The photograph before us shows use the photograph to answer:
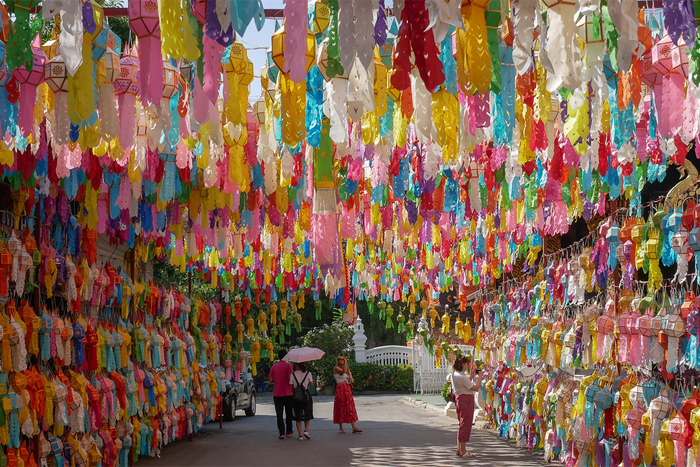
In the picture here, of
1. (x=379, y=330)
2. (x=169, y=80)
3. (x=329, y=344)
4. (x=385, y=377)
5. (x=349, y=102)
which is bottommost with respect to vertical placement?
(x=385, y=377)

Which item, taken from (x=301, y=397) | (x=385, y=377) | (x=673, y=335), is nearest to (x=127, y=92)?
(x=673, y=335)

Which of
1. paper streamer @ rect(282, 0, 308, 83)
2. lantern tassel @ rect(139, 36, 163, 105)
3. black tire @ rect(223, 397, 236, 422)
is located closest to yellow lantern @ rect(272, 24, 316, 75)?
paper streamer @ rect(282, 0, 308, 83)

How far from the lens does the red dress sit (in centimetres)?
1048

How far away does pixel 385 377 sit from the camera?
20.7 m

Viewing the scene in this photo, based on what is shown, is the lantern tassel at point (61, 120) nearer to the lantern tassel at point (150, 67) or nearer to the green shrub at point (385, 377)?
the lantern tassel at point (150, 67)

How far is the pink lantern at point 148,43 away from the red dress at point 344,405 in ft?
27.2

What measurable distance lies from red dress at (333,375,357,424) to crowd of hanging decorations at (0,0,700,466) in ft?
7.79

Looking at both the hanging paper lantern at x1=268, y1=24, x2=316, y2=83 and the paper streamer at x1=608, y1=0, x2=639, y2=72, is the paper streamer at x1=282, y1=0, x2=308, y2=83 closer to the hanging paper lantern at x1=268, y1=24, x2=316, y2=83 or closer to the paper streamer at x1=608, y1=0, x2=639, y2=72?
the hanging paper lantern at x1=268, y1=24, x2=316, y2=83

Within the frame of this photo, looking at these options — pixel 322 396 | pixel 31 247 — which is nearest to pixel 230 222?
pixel 31 247

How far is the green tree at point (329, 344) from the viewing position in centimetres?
2027

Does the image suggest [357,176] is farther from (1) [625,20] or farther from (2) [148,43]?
(1) [625,20]

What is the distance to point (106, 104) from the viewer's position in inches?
117

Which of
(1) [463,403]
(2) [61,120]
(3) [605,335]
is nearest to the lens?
(2) [61,120]

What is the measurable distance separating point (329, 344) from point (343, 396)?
33.1 ft
